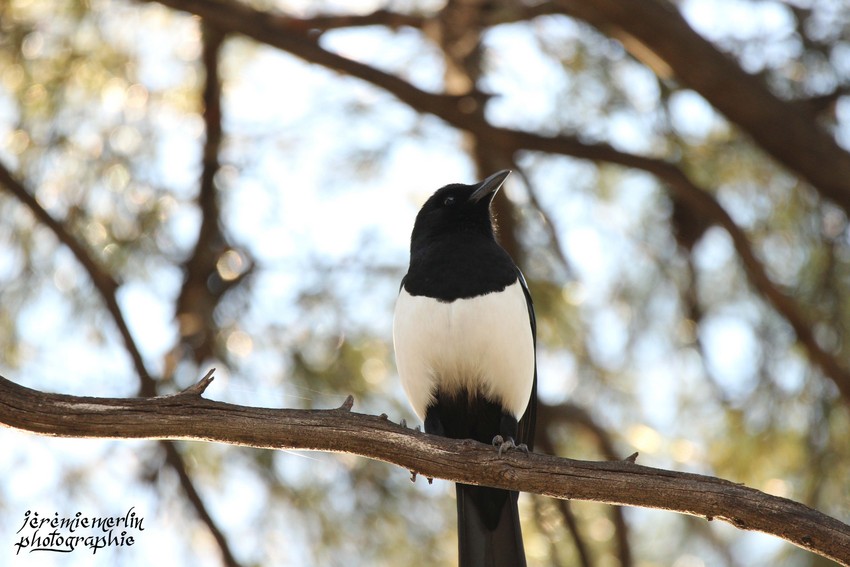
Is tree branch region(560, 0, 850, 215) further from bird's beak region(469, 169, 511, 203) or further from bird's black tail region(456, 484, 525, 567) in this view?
bird's black tail region(456, 484, 525, 567)

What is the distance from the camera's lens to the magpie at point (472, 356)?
11.4 ft

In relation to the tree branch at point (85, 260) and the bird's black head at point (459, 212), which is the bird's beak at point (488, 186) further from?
the tree branch at point (85, 260)

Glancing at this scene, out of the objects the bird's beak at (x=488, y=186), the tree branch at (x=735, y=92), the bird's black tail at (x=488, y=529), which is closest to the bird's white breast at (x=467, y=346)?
the bird's black tail at (x=488, y=529)

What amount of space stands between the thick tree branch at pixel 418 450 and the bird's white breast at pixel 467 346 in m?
0.67

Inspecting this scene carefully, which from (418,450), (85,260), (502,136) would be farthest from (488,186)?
(85,260)

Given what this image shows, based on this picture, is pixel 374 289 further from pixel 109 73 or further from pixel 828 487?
pixel 828 487

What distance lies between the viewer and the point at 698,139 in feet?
17.5

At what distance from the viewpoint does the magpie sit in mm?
3479

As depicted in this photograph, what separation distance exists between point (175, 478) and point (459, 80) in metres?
2.15

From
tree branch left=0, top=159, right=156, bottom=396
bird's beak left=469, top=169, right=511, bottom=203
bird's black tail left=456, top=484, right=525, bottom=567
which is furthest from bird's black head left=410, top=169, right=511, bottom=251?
tree branch left=0, top=159, right=156, bottom=396

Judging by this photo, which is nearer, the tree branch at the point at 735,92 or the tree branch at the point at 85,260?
the tree branch at the point at 85,260

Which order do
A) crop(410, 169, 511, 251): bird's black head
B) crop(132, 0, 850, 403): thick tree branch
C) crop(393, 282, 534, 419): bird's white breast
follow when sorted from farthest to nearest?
crop(132, 0, 850, 403): thick tree branch, crop(410, 169, 511, 251): bird's black head, crop(393, 282, 534, 419): bird's white breast

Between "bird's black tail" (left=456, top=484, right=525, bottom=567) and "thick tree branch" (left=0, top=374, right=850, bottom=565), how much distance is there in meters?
0.75

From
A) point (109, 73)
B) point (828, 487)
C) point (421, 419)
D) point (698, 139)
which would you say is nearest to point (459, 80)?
point (698, 139)
